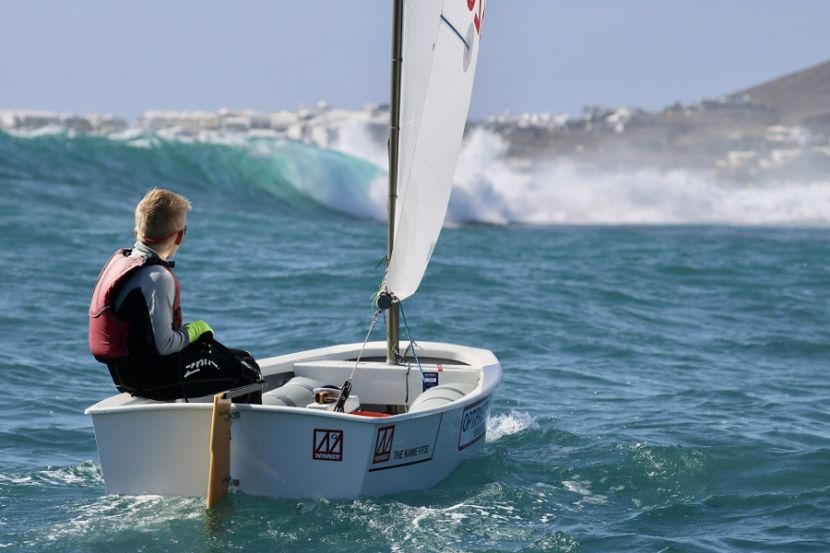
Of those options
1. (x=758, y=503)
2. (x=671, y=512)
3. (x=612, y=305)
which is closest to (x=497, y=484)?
(x=671, y=512)

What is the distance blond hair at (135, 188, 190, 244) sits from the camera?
4922 millimetres

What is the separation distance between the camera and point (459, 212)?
1266 inches

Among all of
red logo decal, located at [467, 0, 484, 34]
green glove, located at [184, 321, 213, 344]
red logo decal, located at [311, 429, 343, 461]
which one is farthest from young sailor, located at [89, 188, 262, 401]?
red logo decal, located at [467, 0, 484, 34]

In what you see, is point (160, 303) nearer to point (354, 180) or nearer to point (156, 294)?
point (156, 294)

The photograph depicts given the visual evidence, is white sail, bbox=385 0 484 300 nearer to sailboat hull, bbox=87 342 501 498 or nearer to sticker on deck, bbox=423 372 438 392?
sticker on deck, bbox=423 372 438 392

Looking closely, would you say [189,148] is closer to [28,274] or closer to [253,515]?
[28,274]

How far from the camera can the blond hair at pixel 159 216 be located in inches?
194

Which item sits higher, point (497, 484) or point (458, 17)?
point (458, 17)

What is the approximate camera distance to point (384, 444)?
5477mm

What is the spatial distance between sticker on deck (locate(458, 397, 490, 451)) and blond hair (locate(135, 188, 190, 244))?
189 cm

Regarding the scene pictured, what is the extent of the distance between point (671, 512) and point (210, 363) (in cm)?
232

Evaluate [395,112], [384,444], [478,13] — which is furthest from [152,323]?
[478,13]

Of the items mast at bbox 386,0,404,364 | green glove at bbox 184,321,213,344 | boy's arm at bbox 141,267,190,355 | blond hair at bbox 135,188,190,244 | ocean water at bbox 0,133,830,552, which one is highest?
mast at bbox 386,0,404,364

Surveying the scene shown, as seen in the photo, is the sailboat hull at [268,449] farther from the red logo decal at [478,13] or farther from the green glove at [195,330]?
the red logo decal at [478,13]
